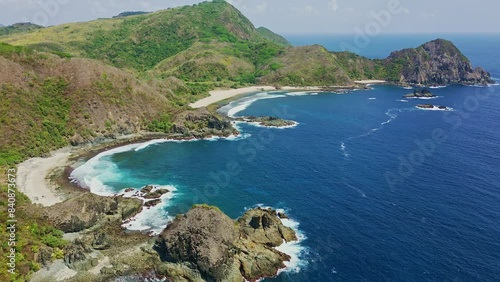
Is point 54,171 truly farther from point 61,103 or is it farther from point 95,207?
point 61,103

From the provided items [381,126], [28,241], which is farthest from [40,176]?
[381,126]

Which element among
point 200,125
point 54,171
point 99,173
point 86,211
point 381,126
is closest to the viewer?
point 86,211

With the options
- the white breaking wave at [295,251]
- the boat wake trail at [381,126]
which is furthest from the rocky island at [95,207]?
the boat wake trail at [381,126]

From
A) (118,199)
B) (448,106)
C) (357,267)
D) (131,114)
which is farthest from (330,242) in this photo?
(448,106)

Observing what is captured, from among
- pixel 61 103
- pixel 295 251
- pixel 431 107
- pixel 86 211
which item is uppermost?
pixel 61 103

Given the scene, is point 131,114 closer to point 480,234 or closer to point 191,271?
point 191,271

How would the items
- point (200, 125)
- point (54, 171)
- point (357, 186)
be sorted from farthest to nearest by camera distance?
point (200, 125) < point (54, 171) < point (357, 186)

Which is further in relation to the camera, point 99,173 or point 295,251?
point 99,173

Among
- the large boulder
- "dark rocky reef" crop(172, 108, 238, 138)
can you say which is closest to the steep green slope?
"dark rocky reef" crop(172, 108, 238, 138)

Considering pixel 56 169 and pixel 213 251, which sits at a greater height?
pixel 56 169
